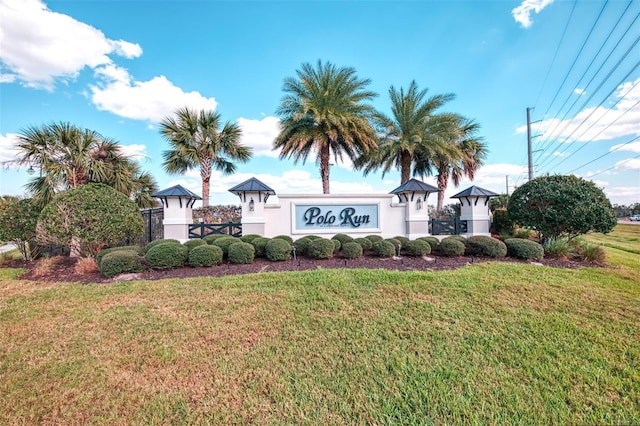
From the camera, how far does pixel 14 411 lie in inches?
98.0

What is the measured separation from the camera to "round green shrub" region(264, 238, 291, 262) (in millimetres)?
7117

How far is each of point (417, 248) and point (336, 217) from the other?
122 inches

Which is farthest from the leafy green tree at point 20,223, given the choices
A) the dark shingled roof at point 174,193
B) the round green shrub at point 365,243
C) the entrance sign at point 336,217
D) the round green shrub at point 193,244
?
the round green shrub at point 365,243

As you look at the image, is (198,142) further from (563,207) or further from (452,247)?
(563,207)

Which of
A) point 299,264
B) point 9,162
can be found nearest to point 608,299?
point 299,264

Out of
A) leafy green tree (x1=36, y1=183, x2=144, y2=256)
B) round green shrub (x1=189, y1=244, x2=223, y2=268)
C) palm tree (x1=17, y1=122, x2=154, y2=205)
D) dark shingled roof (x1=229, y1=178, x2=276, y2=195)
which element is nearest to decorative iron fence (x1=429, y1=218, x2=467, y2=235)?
dark shingled roof (x1=229, y1=178, x2=276, y2=195)

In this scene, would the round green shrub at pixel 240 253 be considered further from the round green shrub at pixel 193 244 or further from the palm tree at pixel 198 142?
the palm tree at pixel 198 142

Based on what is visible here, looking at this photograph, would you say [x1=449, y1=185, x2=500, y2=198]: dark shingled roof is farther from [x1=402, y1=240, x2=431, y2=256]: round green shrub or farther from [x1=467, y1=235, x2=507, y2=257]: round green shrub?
[x1=402, y1=240, x2=431, y2=256]: round green shrub

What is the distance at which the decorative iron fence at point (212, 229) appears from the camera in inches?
365

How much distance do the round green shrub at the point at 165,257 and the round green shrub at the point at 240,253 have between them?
1168 mm

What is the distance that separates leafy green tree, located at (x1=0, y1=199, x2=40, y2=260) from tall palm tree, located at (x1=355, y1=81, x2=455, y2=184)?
1369 centimetres

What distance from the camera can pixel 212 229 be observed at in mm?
9359

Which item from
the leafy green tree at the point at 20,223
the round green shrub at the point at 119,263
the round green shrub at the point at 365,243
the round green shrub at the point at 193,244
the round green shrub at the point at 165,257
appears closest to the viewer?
the round green shrub at the point at 119,263

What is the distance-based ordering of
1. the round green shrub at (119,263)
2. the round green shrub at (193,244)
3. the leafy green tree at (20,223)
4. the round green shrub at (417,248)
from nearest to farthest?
1. the round green shrub at (119,263)
2. the round green shrub at (193,244)
3. the round green shrub at (417,248)
4. the leafy green tree at (20,223)
